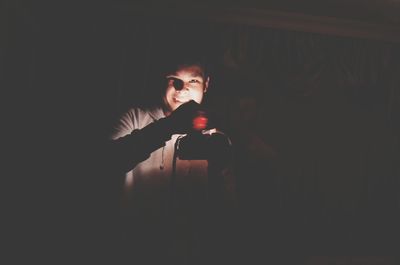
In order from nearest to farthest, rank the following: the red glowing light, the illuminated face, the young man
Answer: the red glowing light
the young man
the illuminated face

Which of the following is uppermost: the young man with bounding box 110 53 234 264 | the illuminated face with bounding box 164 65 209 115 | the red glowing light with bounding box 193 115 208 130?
the illuminated face with bounding box 164 65 209 115

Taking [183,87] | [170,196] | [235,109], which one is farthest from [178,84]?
[170,196]

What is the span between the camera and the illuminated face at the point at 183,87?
193 centimetres

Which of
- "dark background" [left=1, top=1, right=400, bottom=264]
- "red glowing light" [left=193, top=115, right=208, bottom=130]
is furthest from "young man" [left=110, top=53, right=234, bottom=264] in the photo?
"red glowing light" [left=193, top=115, right=208, bottom=130]

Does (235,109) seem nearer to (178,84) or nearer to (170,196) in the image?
(178,84)

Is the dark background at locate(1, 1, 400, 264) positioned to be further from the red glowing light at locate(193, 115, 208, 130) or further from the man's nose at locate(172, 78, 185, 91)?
the red glowing light at locate(193, 115, 208, 130)

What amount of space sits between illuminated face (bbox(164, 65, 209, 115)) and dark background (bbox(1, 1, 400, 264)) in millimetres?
144

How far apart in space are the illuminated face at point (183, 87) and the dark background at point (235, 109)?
5.7 inches

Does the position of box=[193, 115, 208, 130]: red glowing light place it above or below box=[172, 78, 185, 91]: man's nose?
below

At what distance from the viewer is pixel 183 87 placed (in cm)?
194

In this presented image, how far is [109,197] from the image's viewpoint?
6.23 ft

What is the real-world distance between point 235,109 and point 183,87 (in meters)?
0.37

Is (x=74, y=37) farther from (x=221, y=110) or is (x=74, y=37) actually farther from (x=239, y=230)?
(x=239, y=230)

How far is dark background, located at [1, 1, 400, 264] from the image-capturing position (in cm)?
185
